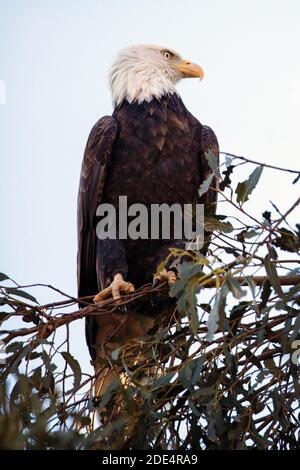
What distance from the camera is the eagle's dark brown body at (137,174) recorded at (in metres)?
6.84

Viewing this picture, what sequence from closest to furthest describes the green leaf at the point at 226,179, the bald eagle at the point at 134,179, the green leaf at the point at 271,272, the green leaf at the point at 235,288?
the green leaf at the point at 235,288
the green leaf at the point at 271,272
the green leaf at the point at 226,179
the bald eagle at the point at 134,179

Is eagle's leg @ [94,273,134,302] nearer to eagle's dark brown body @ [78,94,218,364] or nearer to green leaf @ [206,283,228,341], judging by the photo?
eagle's dark brown body @ [78,94,218,364]

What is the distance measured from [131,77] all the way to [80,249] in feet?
5.20

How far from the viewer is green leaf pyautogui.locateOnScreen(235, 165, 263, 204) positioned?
4.44 meters

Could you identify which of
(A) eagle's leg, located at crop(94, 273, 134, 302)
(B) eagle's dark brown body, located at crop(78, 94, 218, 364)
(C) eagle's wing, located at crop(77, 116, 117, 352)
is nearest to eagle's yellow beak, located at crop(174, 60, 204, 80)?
(B) eagle's dark brown body, located at crop(78, 94, 218, 364)

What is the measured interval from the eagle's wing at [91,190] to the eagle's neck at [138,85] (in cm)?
45

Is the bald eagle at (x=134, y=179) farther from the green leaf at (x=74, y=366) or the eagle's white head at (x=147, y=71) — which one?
the green leaf at (x=74, y=366)

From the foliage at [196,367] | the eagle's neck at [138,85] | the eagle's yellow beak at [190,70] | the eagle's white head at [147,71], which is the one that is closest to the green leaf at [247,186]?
the foliage at [196,367]

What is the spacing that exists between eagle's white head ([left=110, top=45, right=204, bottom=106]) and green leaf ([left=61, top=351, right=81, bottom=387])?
3.11 metres

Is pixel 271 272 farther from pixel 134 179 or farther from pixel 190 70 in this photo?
pixel 190 70

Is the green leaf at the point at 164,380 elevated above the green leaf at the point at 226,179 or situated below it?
below

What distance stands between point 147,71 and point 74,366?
3644mm
